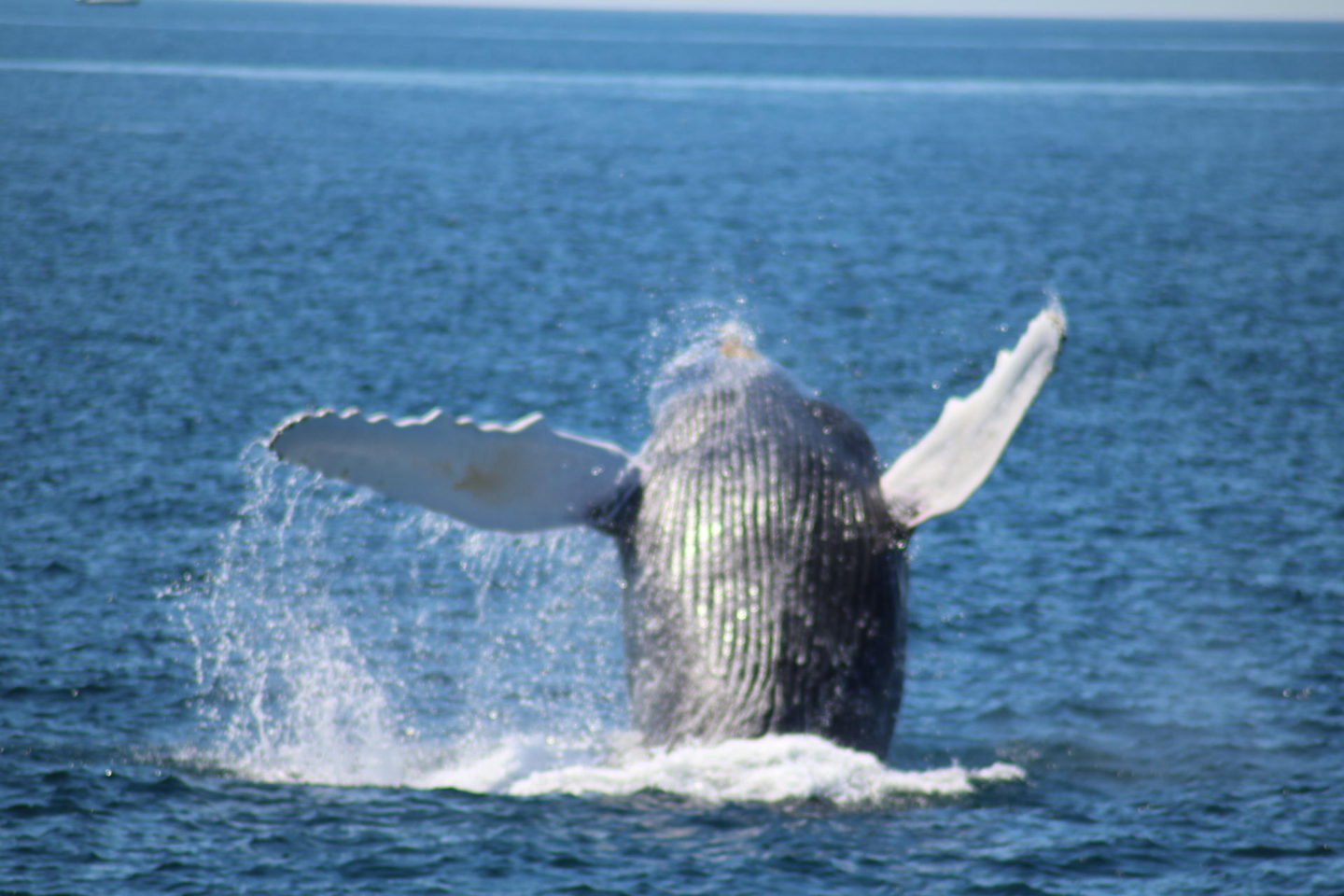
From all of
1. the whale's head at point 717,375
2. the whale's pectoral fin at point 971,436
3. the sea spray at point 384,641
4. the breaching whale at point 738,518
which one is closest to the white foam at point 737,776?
the breaching whale at point 738,518

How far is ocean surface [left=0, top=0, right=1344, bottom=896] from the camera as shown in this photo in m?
12.0

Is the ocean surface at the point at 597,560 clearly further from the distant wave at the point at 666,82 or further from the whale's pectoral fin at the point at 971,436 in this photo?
the distant wave at the point at 666,82

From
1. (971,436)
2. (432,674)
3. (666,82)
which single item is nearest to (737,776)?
(971,436)

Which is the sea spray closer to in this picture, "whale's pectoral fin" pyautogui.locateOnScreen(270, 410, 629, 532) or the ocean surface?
the ocean surface

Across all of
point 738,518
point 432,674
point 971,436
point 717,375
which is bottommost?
point 432,674

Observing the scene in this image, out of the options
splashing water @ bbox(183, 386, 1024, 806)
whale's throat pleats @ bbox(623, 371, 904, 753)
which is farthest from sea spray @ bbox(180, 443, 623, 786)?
whale's throat pleats @ bbox(623, 371, 904, 753)

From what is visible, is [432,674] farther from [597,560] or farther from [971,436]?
[971,436]

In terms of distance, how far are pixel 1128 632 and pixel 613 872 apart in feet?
28.0

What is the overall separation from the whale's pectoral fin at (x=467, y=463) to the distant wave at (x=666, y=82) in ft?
393

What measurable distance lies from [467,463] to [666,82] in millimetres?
137932

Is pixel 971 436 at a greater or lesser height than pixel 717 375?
lesser

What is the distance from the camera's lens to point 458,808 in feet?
41.3

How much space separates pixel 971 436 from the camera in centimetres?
1141

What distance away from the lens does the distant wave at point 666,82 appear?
133m
